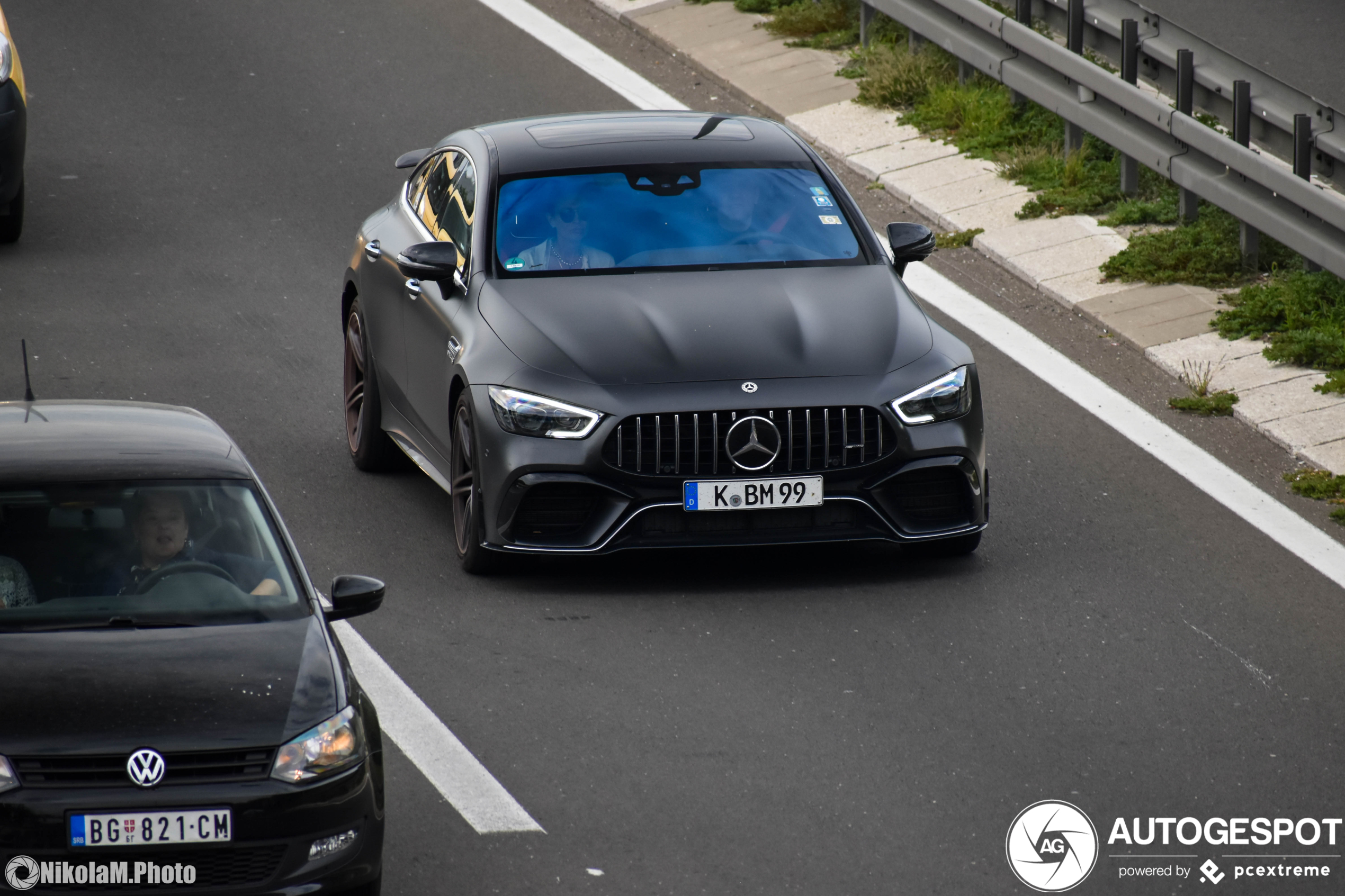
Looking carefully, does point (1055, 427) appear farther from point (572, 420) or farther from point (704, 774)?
point (704, 774)


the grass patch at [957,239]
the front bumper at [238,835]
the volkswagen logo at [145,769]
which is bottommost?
the grass patch at [957,239]

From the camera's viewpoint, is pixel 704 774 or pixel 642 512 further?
pixel 642 512

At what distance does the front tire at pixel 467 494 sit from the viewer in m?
10.0

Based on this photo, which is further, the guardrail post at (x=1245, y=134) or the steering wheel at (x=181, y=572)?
the guardrail post at (x=1245, y=134)

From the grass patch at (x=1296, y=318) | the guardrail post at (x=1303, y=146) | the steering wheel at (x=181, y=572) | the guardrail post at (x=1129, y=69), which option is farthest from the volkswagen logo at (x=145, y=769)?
the guardrail post at (x=1129, y=69)

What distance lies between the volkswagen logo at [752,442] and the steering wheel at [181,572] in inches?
119

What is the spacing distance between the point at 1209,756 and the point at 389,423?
4.69m

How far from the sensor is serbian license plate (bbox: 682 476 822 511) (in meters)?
9.70

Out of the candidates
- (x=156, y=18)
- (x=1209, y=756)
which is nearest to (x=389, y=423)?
(x=1209, y=756)

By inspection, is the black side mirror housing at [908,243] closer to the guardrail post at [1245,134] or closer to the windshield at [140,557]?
the guardrail post at [1245,134]

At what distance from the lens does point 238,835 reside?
6195 millimetres

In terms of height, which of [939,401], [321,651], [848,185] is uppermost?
[321,651]

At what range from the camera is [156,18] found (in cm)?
1973

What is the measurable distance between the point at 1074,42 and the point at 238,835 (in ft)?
35.3
